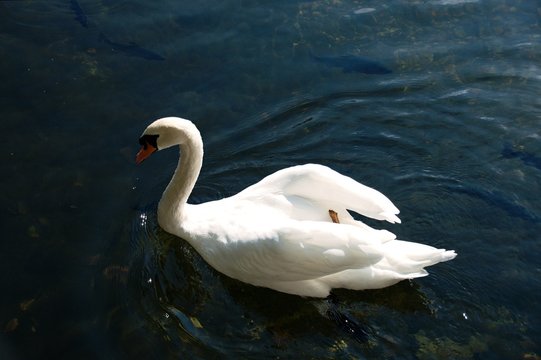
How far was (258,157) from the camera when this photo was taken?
7113 mm

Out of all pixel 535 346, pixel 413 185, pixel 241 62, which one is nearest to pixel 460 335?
pixel 535 346

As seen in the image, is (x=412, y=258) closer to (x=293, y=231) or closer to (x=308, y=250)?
(x=308, y=250)

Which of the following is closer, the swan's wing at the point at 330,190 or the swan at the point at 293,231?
the swan at the point at 293,231

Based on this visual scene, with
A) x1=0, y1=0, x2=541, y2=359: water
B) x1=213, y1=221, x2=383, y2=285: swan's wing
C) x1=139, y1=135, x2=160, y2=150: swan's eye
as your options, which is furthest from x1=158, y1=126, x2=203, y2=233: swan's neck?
x1=213, y1=221, x2=383, y2=285: swan's wing

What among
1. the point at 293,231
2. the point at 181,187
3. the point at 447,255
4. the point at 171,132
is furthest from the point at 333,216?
the point at 171,132

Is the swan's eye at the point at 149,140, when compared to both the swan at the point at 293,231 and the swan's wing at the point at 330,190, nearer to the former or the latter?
the swan at the point at 293,231

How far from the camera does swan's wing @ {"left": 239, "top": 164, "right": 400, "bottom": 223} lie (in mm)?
5492

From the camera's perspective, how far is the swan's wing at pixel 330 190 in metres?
5.49


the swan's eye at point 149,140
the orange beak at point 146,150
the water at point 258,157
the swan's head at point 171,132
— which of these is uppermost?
the swan's head at point 171,132

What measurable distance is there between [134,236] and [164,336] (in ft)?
3.96

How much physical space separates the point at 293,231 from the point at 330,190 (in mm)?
592

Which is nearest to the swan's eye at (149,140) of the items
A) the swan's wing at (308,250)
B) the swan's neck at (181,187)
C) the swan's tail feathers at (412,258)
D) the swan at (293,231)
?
the swan at (293,231)

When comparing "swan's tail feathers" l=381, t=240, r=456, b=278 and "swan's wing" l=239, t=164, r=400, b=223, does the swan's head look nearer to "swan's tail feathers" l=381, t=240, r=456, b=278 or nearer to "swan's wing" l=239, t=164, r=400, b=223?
"swan's wing" l=239, t=164, r=400, b=223

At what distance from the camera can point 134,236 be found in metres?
6.33
